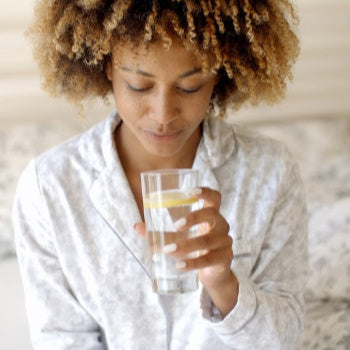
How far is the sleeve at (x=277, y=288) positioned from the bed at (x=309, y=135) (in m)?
0.37

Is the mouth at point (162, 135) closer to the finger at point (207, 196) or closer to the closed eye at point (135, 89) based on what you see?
the closed eye at point (135, 89)

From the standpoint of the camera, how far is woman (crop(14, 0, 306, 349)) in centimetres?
121

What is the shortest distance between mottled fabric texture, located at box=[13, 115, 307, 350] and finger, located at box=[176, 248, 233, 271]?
277 mm

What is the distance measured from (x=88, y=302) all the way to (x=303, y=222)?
19.4 inches

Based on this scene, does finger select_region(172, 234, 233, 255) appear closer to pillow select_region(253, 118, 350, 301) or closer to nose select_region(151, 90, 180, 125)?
nose select_region(151, 90, 180, 125)

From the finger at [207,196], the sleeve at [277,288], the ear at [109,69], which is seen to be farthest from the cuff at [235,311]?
the ear at [109,69]

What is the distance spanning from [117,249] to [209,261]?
35 cm

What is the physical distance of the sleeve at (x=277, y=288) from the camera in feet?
4.08

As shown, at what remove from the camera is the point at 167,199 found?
1.00 metres

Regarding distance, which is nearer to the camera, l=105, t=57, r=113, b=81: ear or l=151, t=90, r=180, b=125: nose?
l=151, t=90, r=180, b=125: nose

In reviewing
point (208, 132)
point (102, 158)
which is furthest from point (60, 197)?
point (208, 132)

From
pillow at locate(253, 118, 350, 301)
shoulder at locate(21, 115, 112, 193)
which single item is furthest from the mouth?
pillow at locate(253, 118, 350, 301)

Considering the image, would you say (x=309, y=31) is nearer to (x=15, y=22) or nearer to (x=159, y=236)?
(x=15, y=22)

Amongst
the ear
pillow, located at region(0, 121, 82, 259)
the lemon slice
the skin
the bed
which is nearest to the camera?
the lemon slice
